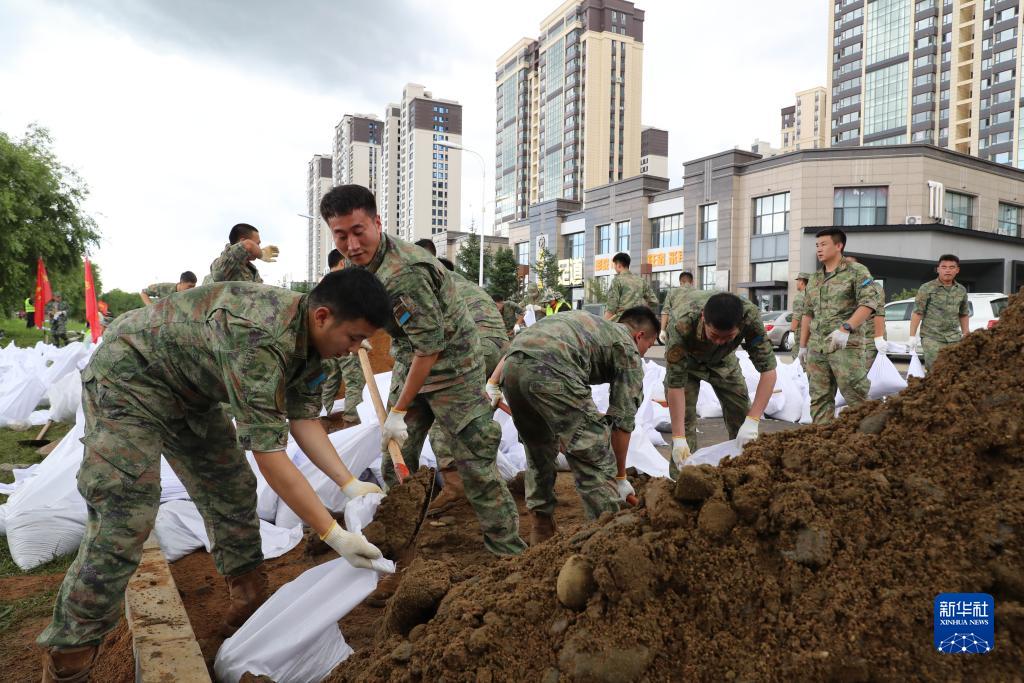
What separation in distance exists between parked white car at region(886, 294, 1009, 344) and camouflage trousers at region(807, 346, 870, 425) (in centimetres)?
735

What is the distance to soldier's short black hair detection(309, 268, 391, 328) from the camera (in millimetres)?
1769

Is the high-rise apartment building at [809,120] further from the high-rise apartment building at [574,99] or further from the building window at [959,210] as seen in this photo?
the building window at [959,210]

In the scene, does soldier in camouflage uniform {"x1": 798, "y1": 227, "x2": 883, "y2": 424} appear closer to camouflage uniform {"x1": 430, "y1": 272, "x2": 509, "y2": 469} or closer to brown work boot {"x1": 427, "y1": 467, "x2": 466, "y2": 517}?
camouflage uniform {"x1": 430, "y1": 272, "x2": 509, "y2": 469}

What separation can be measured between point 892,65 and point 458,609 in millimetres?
67926

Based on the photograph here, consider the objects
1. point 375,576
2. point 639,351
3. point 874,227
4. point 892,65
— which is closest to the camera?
point 375,576

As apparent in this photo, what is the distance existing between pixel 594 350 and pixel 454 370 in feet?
2.06

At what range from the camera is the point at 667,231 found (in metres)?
33.1

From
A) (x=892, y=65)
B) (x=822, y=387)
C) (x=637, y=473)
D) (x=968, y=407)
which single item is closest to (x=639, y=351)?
(x=637, y=473)

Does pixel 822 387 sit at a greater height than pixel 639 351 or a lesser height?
lesser

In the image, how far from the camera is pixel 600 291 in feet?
110

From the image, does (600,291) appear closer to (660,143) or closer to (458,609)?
(458,609)

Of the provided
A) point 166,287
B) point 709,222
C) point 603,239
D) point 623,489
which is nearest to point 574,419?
point 623,489

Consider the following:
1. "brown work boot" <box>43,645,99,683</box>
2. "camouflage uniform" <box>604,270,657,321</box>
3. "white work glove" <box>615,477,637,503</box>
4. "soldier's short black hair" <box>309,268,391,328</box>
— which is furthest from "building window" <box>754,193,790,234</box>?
"brown work boot" <box>43,645,99,683</box>

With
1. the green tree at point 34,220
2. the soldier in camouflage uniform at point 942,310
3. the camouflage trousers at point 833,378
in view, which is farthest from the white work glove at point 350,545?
the green tree at point 34,220
